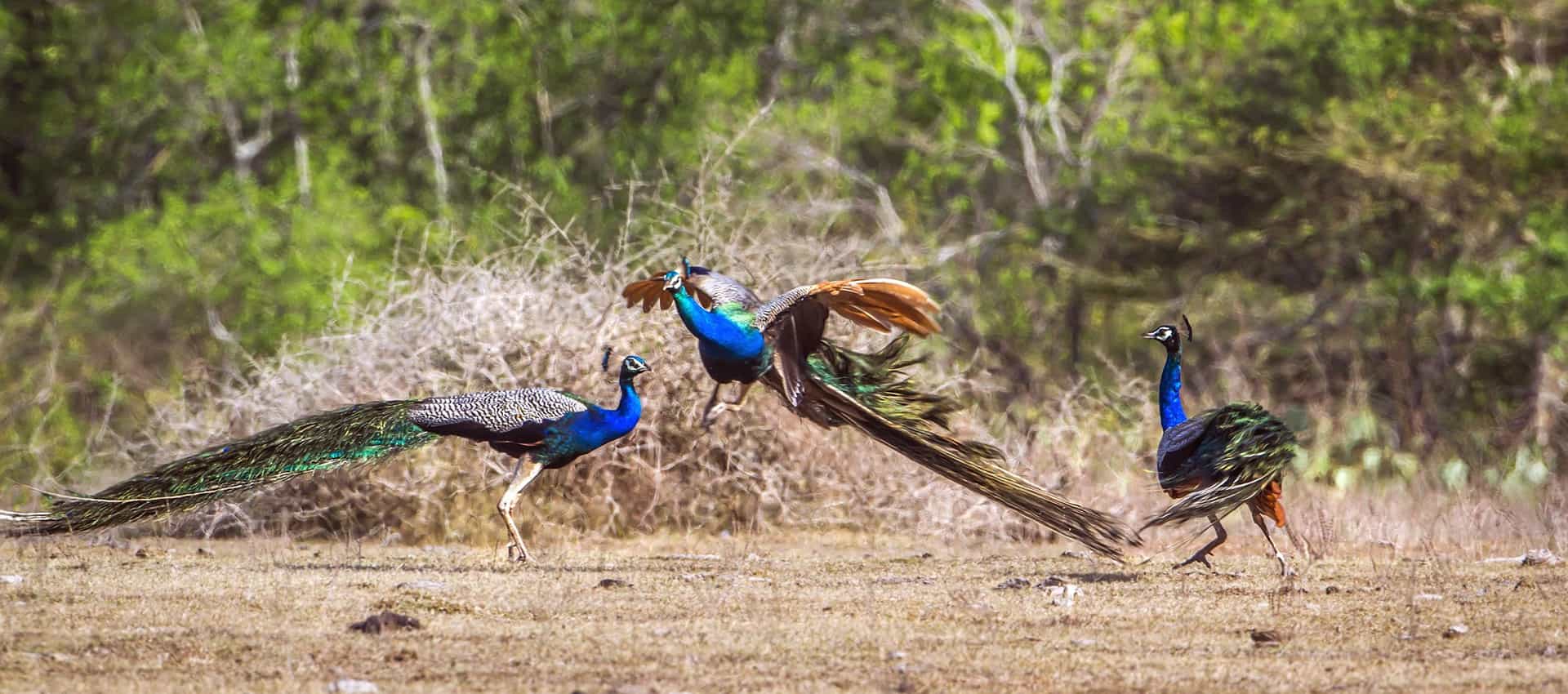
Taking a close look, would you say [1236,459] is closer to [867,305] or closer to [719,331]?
[867,305]

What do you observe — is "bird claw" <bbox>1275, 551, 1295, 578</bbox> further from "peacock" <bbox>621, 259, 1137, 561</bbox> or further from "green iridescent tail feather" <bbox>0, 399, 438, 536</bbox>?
"green iridescent tail feather" <bbox>0, 399, 438, 536</bbox>

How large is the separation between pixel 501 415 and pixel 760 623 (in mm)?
2358

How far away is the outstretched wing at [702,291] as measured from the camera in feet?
32.6

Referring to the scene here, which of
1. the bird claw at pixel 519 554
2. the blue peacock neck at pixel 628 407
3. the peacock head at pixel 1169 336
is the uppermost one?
the peacock head at pixel 1169 336

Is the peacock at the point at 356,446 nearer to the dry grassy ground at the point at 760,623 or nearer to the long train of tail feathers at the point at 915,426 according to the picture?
the dry grassy ground at the point at 760,623

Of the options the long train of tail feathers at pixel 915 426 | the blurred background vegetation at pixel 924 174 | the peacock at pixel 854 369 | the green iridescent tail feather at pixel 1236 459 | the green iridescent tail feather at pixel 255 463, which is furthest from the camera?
the blurred background vegetation at pixel 924 174

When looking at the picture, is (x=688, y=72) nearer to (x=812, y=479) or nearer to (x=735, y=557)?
(x=812, y=479)

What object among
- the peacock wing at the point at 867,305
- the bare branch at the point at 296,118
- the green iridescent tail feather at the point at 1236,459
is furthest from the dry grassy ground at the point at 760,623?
the bare branch at the point at 296,118

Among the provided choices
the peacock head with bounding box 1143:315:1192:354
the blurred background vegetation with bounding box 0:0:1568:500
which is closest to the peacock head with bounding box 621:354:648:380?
the blurred background vegetation with bounding box 0:0:1568:500

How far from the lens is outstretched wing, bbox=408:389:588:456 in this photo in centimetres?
942

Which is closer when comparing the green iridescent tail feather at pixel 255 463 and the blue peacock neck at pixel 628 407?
the green iridescent tail feather at pixel 255 463

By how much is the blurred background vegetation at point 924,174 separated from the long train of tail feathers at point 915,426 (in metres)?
2.51

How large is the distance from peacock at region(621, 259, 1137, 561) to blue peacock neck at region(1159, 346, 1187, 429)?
27.2 inches

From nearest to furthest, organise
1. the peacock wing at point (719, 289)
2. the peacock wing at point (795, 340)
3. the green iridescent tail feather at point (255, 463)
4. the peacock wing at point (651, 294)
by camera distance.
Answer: the green iridescent tail feather at point (255, 463) → the peacock wing at point (795, 340) → the peacock wing at point (719, 289) → the peacock wing at point (651, 294)
